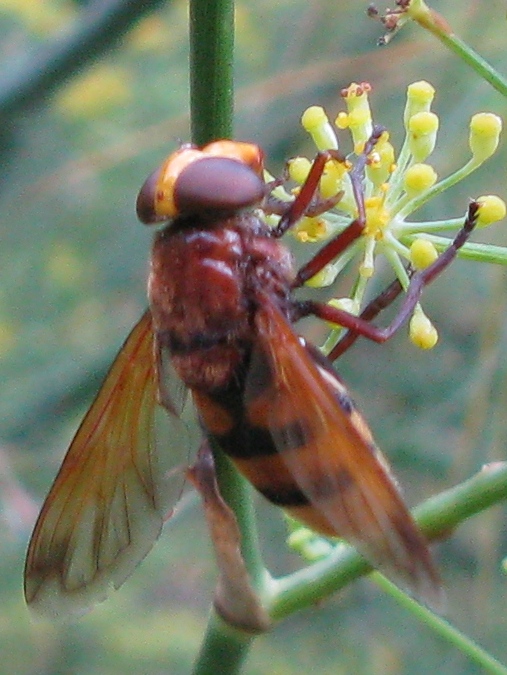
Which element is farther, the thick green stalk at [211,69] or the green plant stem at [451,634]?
the green plant stem at [451,634]

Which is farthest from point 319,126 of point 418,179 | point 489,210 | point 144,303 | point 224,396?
point 144,303

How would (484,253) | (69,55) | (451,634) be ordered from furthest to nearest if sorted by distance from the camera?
(69,55) → (451,634) → (484,253)

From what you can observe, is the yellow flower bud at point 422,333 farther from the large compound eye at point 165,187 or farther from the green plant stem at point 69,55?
the green plant stem at point 69,55

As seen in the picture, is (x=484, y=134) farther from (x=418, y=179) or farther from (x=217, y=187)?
(x=217, y=187)

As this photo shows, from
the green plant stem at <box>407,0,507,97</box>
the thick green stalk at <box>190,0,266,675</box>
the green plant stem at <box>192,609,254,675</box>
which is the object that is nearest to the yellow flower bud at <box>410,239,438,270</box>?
the green plant stem at <box>407,0,507,97</box>

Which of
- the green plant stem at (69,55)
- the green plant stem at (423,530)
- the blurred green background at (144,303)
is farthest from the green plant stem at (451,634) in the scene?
the blurred green background at (144,303)

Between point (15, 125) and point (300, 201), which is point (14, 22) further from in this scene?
point (300, 201)
